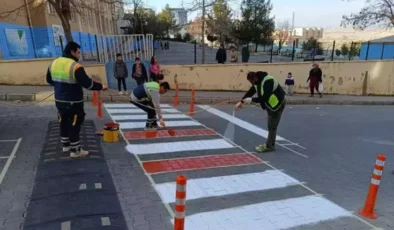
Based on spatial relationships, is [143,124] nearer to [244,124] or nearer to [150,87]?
[150,87]

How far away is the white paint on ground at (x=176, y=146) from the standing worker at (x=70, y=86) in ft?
4.20

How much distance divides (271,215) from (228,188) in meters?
0.96

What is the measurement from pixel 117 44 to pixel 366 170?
508 inches

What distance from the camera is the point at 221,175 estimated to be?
5664mm

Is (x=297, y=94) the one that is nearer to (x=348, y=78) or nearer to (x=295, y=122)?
(x=348, y=78)

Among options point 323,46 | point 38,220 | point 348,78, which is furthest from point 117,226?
point 323,46

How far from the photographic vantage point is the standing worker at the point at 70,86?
5.56m

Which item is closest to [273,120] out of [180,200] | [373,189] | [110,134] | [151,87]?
[151,87]

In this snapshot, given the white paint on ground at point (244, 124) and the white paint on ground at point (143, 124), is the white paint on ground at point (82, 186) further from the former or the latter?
the white paint on ground at point (244, 124)

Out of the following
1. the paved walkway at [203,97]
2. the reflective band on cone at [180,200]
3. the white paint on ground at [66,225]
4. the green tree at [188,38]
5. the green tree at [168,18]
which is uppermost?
the green tree at [168,18]

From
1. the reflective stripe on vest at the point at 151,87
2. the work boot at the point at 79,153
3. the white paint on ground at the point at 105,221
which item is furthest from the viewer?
the reflective stripe on vest at the point at 151,87

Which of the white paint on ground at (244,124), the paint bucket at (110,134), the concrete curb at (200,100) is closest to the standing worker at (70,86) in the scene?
the paint bucket at (110,134)

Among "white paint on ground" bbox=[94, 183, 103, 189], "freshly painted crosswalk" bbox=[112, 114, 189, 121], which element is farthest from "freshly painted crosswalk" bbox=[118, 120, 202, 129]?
"white paint on ground" bbox=[94, 183, 103, 189]

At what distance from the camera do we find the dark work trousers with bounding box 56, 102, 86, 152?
5754 millimetres
